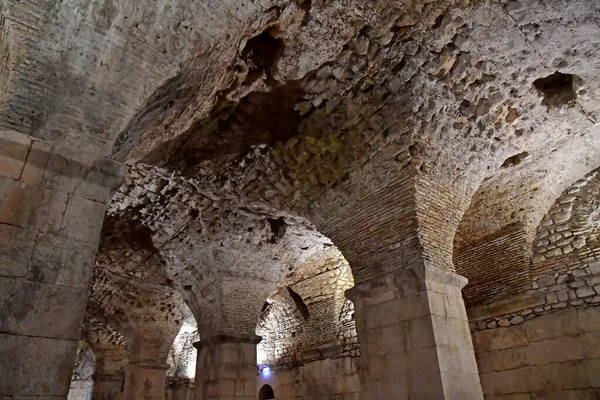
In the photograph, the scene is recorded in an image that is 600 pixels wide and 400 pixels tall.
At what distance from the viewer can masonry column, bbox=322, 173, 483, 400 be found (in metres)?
4.34

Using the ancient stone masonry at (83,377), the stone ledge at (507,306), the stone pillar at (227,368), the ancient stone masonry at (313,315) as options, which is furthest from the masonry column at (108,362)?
the stone ledge at (507,306)

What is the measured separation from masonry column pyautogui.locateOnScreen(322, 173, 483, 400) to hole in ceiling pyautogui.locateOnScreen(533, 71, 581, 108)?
1.37 m

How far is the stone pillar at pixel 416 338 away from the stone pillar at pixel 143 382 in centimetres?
676

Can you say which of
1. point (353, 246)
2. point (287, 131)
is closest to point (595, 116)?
point (353, 246)

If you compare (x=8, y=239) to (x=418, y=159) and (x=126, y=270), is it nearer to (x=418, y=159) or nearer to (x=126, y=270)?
(x=418, y=159)

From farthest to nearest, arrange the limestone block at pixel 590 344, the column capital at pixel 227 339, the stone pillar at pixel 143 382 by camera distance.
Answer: the stone pillar at pixel 143 382 → the column capital at pixel 227 339 → the limestone block at pixel 590 344

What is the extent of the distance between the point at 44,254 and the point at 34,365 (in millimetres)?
531

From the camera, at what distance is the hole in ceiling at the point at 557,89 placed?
15.5ft

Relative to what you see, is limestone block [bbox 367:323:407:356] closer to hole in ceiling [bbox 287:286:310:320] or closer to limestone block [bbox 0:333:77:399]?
limestone block [bbox 0:333:77:399]

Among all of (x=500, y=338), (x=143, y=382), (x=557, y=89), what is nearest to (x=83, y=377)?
(x=143, y=382)

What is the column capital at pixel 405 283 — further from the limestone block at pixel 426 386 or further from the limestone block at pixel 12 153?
the limestone block at pixel 12 153

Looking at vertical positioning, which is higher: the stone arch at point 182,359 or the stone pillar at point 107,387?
the stone arch at point 182,359

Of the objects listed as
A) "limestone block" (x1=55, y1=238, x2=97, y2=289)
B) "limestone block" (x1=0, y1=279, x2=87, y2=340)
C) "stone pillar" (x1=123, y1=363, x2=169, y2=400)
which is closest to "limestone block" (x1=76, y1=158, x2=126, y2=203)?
"limestone block" (x1=55, y1=238, x2=97, y2=289)

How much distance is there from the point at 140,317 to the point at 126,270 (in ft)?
6.62
